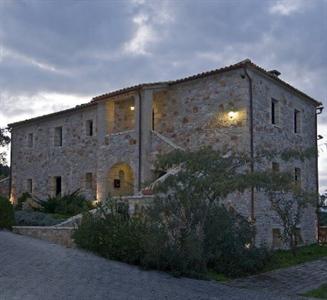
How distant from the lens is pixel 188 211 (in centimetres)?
1075

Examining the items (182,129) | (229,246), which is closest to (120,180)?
(182,129)

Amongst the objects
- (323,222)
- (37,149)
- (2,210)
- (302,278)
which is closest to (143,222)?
(302,278)

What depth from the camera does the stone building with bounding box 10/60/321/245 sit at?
1585 cm

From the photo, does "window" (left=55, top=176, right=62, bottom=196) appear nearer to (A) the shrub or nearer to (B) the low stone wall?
(B) the low stone wall

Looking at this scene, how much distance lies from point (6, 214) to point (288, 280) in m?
8.35

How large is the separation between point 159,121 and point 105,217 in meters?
7.13

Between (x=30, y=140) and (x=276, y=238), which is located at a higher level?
(x=30, y=140)

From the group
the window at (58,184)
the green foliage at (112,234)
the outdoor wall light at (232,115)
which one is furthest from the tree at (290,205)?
the window at (58,184)

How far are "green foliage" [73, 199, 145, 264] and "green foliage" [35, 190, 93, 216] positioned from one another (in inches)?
231

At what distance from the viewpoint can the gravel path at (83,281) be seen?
7.55 m

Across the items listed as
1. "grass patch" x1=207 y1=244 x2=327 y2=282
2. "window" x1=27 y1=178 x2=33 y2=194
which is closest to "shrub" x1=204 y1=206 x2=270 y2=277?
"grass patch" x1=207 y1=244 x2=327 y2=282

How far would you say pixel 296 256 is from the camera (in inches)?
604

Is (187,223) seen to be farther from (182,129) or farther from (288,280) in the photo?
(182,129)

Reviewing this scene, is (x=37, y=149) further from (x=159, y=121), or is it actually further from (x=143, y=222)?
(x=143, y=222)
